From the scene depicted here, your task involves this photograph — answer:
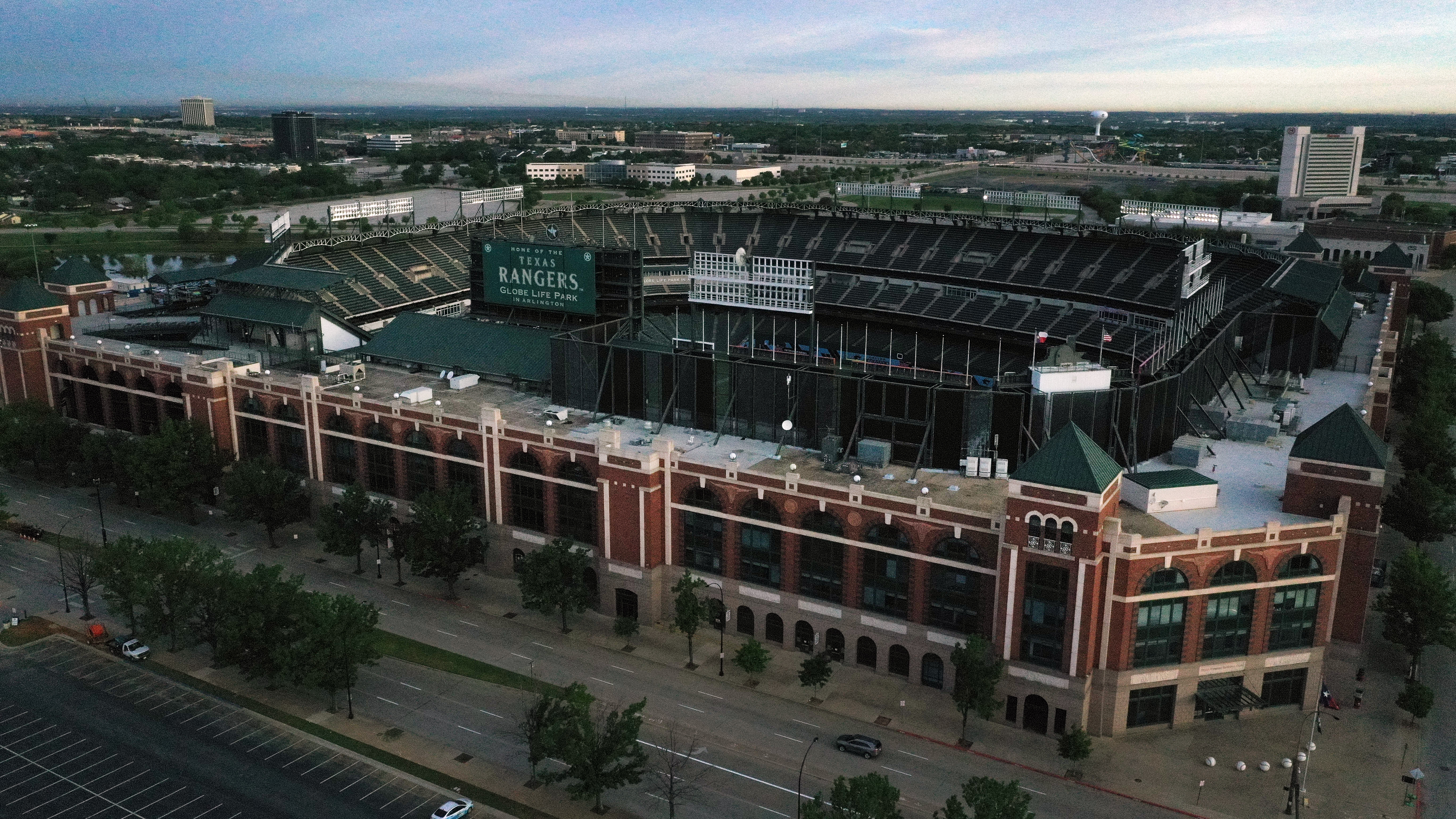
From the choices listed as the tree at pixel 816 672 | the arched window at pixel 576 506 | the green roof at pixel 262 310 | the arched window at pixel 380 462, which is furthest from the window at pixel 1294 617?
the green roof at pixel 262 310

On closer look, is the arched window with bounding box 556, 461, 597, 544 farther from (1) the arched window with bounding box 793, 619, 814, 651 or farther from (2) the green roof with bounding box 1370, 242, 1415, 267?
(2) the green roof with bounding box 1370, 242, 1415, 267

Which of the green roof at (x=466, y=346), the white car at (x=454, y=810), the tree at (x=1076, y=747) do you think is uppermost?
the green roof at (x=466, y=346)

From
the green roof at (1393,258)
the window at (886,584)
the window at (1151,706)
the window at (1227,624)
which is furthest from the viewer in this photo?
the green roof at (1393,258)

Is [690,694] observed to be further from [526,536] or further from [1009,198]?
[1009,198]

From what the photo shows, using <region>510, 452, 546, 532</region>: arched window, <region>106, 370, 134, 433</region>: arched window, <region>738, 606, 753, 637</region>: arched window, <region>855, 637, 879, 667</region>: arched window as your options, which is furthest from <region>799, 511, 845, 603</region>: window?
<region>106, 370, 134, 433</region>: arched window

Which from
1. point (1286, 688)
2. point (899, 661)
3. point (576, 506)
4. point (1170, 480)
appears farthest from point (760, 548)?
point (1286, 688)

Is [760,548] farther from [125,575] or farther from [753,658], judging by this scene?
[125,575]

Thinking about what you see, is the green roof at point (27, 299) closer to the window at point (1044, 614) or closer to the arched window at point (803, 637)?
the arched window at point (803, 637)
